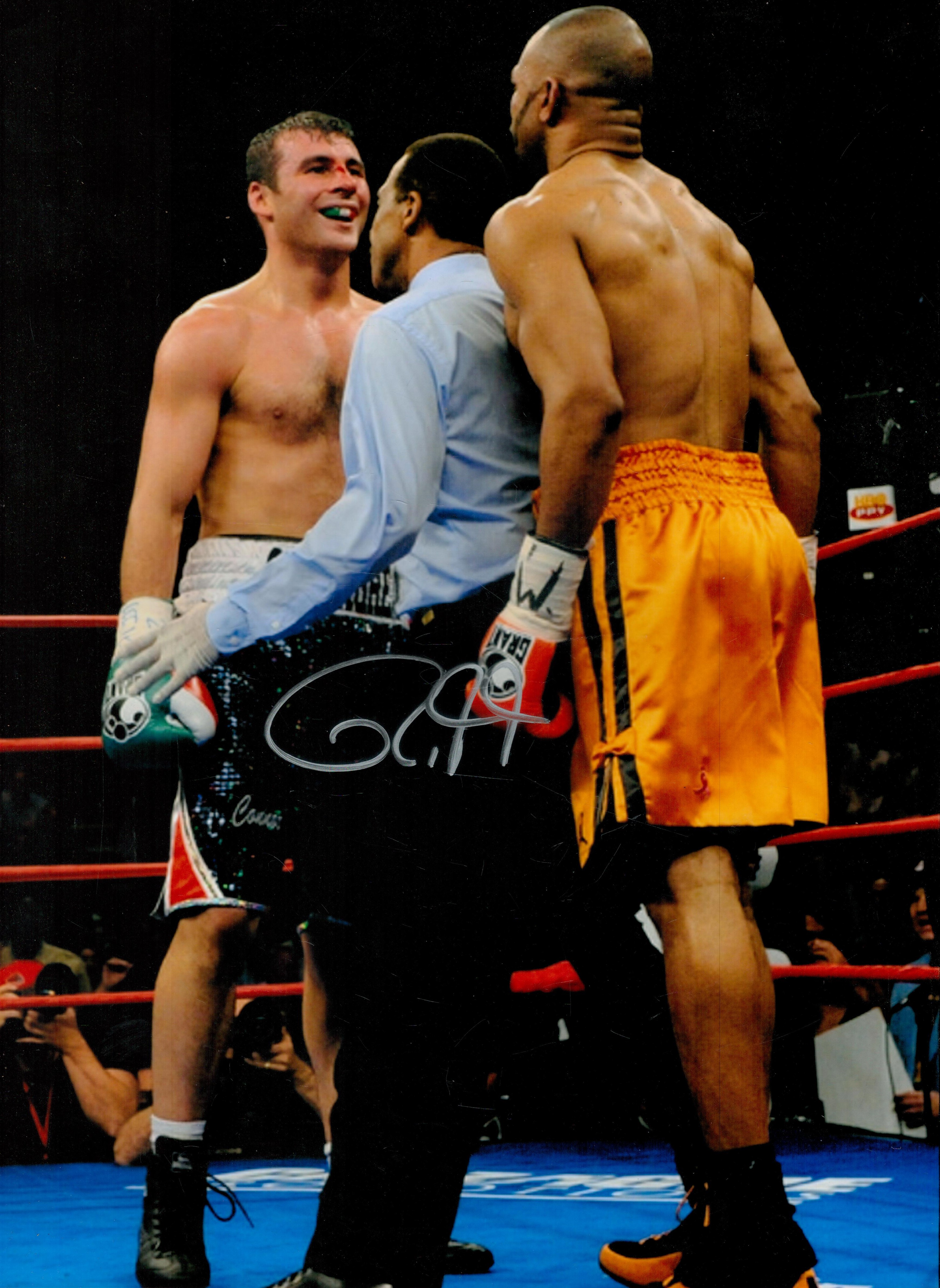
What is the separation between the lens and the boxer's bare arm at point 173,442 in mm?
1652

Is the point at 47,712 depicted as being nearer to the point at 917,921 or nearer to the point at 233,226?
the point at 233,226

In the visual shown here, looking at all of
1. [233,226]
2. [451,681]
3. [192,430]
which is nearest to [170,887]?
[451,681]

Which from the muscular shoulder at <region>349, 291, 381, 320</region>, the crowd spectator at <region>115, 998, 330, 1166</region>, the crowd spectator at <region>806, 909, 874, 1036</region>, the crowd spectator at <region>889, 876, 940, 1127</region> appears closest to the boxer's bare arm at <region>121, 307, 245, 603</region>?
the muscular shoulder at <region>349, 291, 381, 320</region>

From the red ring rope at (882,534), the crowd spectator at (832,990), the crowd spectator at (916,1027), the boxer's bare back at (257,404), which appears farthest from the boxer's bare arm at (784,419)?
the crowd spectator at (832,990)

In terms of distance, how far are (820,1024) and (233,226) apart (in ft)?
5.71

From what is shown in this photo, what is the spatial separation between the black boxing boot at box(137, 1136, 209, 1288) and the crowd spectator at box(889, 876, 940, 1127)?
4.00 feet

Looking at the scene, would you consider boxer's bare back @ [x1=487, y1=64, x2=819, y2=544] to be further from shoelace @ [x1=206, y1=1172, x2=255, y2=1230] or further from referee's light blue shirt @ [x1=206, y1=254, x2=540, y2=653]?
shoelace @ [x1=206, y1=1172, x2=255, y2=1230]

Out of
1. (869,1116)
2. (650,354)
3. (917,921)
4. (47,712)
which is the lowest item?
(869,1116)

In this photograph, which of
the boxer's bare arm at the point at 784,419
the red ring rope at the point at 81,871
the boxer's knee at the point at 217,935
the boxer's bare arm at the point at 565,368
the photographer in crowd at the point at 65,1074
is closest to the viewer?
the boxer's bare arm at the point at 565,368

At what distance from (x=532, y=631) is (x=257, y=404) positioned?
0.68m

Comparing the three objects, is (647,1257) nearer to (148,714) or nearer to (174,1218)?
(174,1218)

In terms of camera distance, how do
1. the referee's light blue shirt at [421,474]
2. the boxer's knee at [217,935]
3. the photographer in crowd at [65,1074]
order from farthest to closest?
the photographer in crowd at [65,1074], the boxer's knee at [217,935], the referee's light blue shirt at [421,474]

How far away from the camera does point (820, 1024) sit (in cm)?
241

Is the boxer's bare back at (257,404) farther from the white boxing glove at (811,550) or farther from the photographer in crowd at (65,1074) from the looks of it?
the photographer in crowd at (65,1074)
